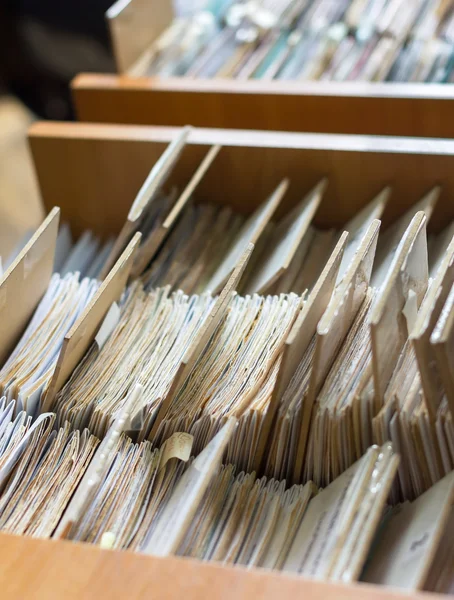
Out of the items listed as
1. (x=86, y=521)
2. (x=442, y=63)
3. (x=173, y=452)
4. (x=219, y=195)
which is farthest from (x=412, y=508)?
(x=442, y=63)

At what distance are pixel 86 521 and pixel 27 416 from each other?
0.79 feet

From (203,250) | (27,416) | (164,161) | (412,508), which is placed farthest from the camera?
(203,250)

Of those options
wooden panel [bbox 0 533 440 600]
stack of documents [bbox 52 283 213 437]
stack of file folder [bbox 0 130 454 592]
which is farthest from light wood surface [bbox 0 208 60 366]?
wooden panel [bbox 0 533 440 600]

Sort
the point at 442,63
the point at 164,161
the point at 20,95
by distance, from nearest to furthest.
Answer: the point at 164,161
the point at 442,63
the point at 20,95

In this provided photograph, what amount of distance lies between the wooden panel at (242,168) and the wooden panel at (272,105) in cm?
17

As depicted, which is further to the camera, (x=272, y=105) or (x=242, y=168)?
(x=272, y=105)

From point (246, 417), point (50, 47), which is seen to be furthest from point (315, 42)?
point (50, 47)

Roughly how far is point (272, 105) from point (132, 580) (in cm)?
127

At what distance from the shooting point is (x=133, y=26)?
2057 millimetres

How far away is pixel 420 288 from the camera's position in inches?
47.7

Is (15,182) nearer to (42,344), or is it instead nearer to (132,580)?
(42,344)

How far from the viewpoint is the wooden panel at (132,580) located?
2.70 ft

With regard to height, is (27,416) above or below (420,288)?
below

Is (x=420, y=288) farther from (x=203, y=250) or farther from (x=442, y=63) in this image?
(x=442, y=63)
